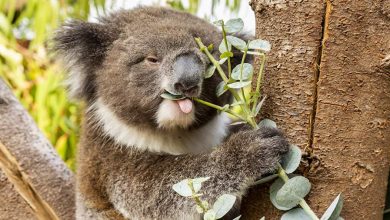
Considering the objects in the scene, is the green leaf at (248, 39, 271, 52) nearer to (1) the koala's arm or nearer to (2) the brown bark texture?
(1) the koala's arm

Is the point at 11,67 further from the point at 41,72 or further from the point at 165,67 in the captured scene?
the point at 165,67

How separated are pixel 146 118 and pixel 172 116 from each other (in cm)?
26

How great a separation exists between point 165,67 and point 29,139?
42.7 inches

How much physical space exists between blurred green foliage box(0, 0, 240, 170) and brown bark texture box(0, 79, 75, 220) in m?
1.33

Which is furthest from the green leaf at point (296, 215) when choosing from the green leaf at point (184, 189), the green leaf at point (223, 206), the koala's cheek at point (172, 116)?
the koala's cheek at point (172, 116)

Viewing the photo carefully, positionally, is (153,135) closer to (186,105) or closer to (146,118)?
(146,118)

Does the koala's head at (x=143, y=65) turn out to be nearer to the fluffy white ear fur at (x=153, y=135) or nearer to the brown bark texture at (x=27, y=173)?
the fluffy white ear fur at (x=153, y=135)

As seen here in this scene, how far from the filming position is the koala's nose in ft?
6.53

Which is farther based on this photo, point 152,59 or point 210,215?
point 152,59

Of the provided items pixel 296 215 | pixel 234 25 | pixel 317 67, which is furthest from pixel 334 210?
pixel 234 25

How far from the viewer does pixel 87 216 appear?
2.69m

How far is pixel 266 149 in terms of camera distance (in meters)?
1.76

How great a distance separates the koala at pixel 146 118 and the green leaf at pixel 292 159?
10.5 inches

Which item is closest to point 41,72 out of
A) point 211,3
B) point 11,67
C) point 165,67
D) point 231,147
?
point 11,67
